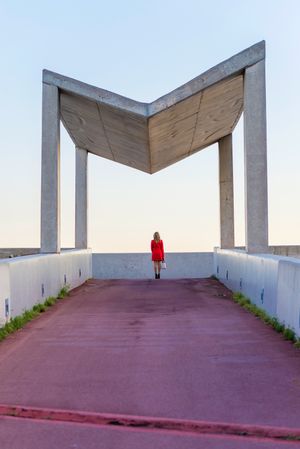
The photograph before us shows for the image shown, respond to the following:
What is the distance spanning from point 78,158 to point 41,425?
71.6ft

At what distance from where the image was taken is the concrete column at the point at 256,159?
55.7ft

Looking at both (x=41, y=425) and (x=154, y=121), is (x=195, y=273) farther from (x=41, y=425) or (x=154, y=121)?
(x=41, y=425)

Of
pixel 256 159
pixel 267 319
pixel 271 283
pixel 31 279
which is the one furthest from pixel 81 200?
pixel 267 319

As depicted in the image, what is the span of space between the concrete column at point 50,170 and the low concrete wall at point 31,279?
22.3 inches

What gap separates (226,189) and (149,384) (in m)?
19.1

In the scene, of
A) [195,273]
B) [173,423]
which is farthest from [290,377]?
[195,273]

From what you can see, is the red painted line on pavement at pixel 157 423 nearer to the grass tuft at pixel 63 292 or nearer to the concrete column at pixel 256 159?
the grass tuft at pixel 63 292

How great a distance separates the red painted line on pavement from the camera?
5.81 metres

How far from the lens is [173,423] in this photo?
238 inches

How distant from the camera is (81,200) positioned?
90.6 ft

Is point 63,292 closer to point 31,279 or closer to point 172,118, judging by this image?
point 31,279

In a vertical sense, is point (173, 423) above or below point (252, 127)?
below

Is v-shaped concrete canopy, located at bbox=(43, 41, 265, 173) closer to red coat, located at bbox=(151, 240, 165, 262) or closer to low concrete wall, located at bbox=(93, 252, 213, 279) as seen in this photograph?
red coat, located at bbox=(151, 240, 165, 262)

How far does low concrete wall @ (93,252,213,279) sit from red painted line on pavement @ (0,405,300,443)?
3013 centimetres
